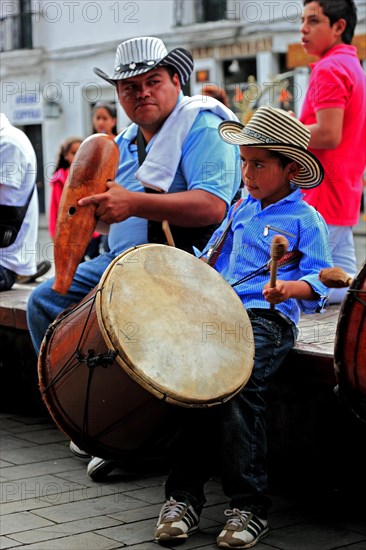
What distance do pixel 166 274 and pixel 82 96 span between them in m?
22.6

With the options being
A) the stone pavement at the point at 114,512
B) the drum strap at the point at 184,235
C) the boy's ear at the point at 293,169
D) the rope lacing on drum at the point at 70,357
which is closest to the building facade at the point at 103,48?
the drum strap at the point at 184,235

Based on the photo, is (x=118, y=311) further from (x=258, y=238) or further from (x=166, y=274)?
(x=258, y=238)

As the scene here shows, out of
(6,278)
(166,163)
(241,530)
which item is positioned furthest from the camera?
(6,278)

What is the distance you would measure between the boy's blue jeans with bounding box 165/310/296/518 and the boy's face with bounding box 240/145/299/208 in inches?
18.0

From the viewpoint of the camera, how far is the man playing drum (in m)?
4.73

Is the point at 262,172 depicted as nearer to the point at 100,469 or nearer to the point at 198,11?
the point at 100,469

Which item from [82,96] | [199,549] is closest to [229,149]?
[199,549]

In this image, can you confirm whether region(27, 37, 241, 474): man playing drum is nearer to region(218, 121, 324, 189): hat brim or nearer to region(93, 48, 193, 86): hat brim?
region(93, 48, 193, 86): hat brim

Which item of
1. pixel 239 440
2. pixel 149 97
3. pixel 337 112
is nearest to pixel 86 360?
pixel 239 440

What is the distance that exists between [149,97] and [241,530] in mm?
1978

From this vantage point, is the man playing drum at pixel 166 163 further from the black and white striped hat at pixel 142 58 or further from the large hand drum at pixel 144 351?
the large hand drum at pixel 144 351

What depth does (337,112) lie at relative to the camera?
5340 millimetres

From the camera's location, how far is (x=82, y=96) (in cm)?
2597

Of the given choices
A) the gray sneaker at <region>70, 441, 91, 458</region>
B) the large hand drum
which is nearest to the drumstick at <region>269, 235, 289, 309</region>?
the large hand drum
